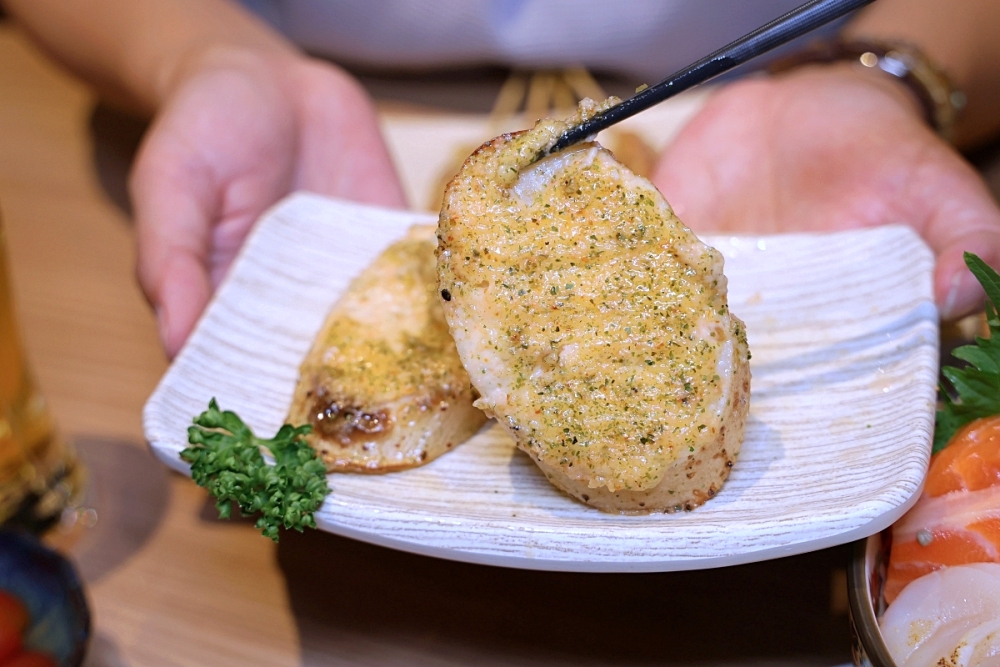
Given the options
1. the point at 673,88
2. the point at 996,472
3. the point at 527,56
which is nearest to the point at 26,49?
the point at 527,56

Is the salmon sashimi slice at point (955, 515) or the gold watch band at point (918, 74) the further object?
the gold watch band at point (918, 74)

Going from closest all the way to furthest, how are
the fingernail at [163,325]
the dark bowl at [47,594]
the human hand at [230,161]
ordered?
the dark bowl at [47,594], the fingernail at [163,325], the human hand at [230,161]

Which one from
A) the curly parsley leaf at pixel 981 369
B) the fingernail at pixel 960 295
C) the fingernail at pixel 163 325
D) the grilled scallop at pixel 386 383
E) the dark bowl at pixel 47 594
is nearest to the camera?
the dark bowl at pixel 47 594

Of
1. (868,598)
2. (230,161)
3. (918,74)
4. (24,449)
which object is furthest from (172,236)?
(918,74)

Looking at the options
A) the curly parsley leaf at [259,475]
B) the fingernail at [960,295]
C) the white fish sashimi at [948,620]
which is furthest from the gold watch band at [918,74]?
the curly parsley leaf at [259,475]

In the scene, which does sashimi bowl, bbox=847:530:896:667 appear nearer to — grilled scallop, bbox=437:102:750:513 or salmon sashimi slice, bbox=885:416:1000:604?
salmon sashimi slice, bbox=885:416:1000:604

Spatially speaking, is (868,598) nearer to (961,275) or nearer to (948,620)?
(948,620)

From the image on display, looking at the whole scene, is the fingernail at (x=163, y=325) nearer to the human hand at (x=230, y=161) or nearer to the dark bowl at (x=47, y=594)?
the human hand at (x=230, y=161)

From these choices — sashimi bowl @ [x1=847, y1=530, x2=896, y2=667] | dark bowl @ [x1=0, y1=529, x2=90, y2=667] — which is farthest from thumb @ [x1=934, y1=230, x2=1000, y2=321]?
dark bowl @ [x1=0, y1=529, x2=90, y2=667]
